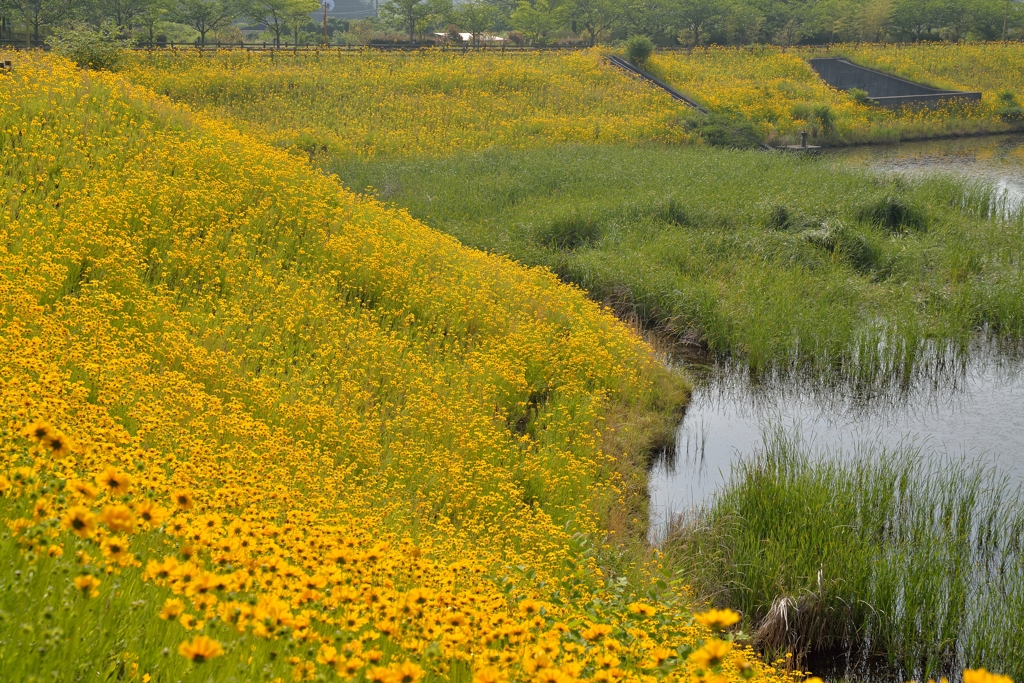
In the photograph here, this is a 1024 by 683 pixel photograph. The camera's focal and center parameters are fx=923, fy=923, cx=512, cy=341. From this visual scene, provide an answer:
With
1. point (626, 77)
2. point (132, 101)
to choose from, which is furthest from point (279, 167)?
point (626, 77)

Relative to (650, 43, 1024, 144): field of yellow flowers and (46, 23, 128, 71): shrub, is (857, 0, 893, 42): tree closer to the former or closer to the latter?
(650, 43, 1024, 144): field of yellow flowers

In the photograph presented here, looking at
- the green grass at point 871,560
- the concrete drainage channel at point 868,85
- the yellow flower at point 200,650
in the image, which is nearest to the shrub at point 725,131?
the concrete drainage channel at point 868,85

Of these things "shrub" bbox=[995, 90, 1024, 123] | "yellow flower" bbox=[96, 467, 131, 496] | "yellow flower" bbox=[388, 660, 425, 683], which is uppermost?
"shrub" bbox=[995, 90, 1024, 123]

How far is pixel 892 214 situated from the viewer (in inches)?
738

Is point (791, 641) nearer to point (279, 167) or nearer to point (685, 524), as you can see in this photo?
point (685, 524)

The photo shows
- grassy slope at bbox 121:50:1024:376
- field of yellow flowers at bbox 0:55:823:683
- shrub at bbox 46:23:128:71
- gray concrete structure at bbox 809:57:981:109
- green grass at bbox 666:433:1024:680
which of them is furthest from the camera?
gray concrete structure at bbox 809:57:981:109

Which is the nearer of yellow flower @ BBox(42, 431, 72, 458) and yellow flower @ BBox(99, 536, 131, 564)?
yellow flower @ BBox(99, 536, 131, 564)

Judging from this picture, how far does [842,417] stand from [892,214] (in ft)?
30.8

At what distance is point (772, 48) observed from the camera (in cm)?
4800

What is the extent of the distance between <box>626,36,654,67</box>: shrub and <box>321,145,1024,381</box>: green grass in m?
17.6

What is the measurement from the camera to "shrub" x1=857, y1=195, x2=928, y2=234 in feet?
60.6

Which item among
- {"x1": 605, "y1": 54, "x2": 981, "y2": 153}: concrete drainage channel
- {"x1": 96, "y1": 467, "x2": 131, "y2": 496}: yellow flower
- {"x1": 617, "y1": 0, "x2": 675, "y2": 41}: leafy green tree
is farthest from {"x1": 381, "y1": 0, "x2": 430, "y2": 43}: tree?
{"x1": 96, "y1": 467, "x2": 131, "y2": 496}: yellow flower

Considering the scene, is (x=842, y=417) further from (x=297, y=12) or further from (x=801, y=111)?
(x=297, y=12)

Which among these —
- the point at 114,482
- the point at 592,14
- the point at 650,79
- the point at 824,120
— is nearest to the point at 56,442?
the point at 114,482
